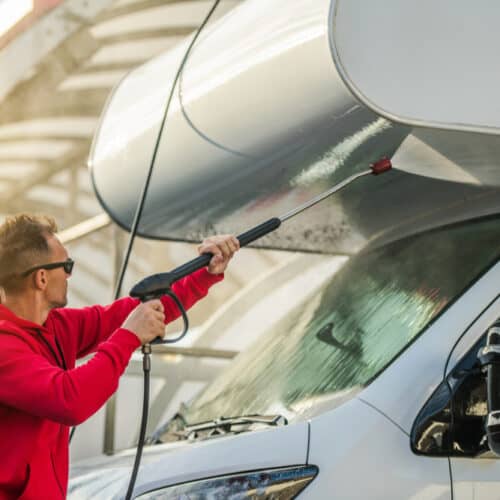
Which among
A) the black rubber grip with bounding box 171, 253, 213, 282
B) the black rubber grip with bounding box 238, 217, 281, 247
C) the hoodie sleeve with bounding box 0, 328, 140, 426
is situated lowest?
the hoodie sleeve with bounding box 0, 328, 140, 426

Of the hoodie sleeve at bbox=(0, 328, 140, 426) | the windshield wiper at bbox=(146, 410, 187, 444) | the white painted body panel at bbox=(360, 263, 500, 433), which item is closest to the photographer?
the hoodie sleeve at bbox=(0, 328, 140, 426)

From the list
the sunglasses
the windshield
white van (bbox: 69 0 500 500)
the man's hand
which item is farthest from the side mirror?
the sunglasses

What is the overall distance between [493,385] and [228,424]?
1047mm

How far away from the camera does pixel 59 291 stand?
3.55 m

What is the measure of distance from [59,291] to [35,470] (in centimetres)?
56

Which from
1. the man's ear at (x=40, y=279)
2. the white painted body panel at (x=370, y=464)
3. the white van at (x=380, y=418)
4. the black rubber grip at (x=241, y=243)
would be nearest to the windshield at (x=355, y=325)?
the white van at (x=380, y=418)

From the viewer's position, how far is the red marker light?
387 centimetres

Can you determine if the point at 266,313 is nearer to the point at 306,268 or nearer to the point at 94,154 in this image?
the point at 306,268

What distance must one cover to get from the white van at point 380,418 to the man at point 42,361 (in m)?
0.41

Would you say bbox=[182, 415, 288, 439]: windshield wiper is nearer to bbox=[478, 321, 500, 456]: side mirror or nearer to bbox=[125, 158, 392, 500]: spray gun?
bbox=[125, 158, 392, 500]: spray gun

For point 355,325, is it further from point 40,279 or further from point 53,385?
point 53,385

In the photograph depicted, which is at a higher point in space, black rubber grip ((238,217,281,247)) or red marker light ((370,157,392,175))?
red marker light ((370,157,392,175))

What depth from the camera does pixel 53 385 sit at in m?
3.18

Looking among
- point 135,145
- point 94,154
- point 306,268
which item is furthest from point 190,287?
point 306,268
